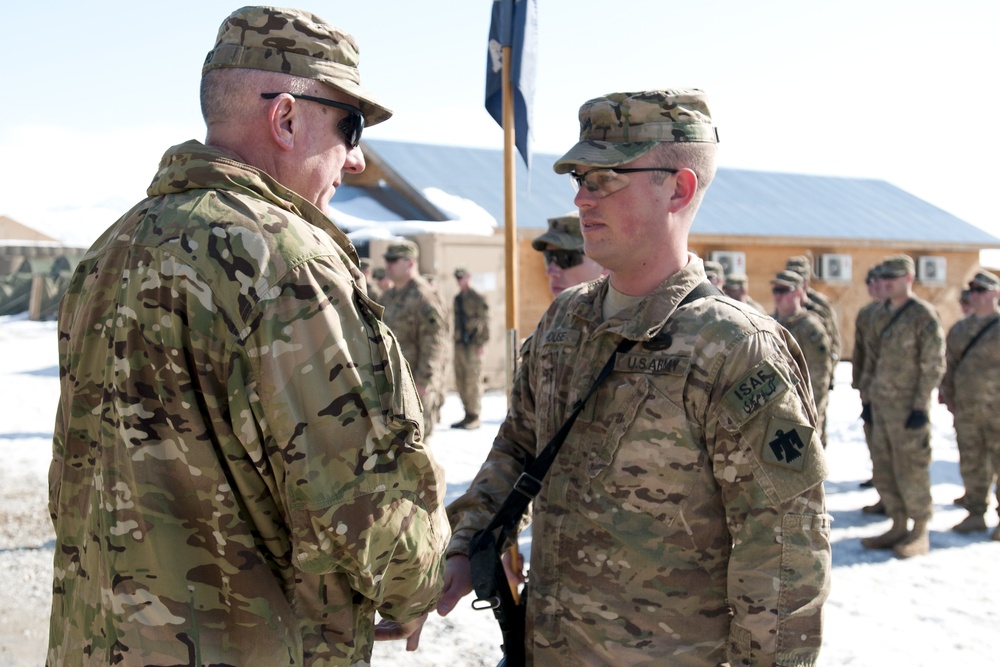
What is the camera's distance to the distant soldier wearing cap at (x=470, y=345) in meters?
11.9

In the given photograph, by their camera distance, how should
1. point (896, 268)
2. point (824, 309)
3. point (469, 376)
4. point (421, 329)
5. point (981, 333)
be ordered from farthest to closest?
point (469, 376) < point (824, 309) < point (421, 329) < point (981, 333) < point (896, 268)

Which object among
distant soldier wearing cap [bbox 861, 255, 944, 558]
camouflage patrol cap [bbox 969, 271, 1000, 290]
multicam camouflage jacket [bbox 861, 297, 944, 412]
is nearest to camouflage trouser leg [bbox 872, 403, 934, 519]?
distant soldier wearing cap [bbox 861, 255, 944, 558]

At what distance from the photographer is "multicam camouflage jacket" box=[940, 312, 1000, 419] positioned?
7.42 m

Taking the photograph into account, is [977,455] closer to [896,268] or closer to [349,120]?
[896,268]

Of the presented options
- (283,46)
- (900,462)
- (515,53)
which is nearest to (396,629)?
(283,46)

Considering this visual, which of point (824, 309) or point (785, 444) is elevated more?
point (785, 444)

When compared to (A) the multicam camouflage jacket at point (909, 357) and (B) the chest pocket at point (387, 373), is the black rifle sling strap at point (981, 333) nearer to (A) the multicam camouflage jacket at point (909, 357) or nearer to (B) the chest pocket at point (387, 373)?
(A) the multicam camouflage jacket at point (909, 357)

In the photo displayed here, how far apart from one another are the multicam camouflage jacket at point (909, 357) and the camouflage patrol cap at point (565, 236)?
387 cm

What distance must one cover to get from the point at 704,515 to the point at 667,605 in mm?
234

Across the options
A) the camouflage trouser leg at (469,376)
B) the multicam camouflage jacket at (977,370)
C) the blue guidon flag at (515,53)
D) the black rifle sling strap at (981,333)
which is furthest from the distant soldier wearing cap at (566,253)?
the camouflage trouser leg at (469,376)

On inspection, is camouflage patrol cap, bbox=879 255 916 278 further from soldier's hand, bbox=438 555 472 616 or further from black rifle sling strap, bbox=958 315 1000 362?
soldier's hand, bbox=438 555 472 616

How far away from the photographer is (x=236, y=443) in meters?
1.61

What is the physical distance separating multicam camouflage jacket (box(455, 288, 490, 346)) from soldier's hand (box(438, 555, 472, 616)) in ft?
32.7

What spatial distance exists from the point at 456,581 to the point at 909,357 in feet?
19.2
